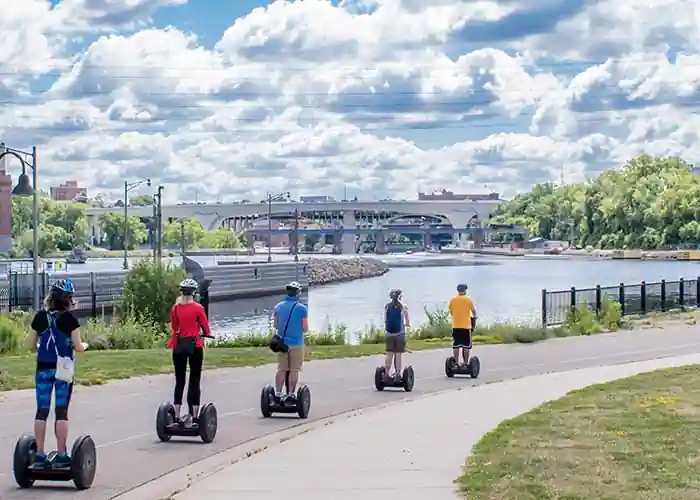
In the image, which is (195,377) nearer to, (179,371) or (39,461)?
(179,371)

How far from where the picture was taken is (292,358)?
16.1 meters

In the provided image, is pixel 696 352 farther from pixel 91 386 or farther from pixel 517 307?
pixel 517 307

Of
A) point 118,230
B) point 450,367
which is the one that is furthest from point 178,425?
point 118,230

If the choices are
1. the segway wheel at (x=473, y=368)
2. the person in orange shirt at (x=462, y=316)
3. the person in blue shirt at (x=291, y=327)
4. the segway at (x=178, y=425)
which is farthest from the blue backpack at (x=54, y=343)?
the segway wheel at (x=473, y=368)

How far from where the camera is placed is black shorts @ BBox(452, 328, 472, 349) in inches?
867

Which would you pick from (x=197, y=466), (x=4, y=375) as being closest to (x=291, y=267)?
(x=4, y=375)

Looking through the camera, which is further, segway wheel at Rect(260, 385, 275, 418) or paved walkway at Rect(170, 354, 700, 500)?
segway wheel at Rect(260, 385, 275, 418)

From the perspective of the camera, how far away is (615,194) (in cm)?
16888

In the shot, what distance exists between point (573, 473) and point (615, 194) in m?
162

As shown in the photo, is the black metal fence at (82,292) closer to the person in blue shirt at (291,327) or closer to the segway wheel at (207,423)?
the person in blue shirt at (291,327)

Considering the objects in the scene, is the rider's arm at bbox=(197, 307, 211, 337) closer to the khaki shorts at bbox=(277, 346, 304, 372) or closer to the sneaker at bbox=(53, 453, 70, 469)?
the khaki shorts at bbox=(277, 346, 304, 372)

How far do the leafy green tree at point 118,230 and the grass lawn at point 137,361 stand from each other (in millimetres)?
147829

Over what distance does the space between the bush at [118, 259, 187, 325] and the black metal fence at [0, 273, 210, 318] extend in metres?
13.3

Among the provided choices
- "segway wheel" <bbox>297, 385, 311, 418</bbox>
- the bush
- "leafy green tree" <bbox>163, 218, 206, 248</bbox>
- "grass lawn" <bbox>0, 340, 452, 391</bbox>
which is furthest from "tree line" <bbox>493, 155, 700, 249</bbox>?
"segway wheel" <bbox>297, 385, 311, 418</bbox>
